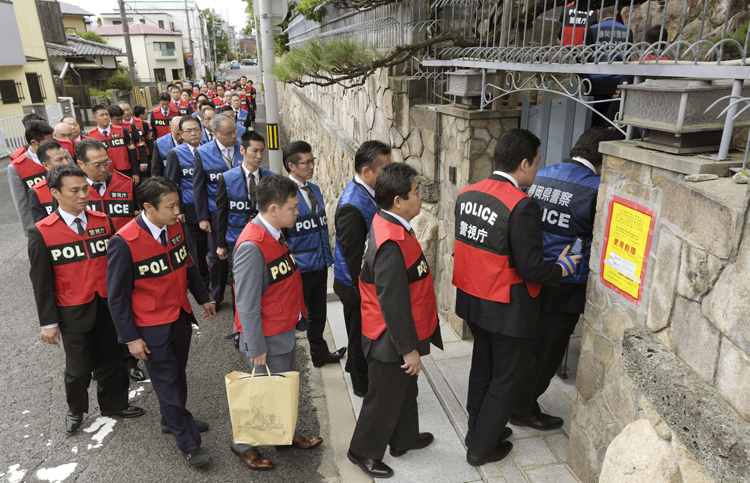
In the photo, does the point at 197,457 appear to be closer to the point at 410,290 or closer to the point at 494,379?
the point at 410,290

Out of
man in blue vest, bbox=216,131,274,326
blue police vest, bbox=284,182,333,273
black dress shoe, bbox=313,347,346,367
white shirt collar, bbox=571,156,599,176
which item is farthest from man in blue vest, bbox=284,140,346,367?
white shirt collar, bbox=571,156,599,176

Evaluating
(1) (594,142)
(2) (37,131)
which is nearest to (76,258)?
(2) (37,131)

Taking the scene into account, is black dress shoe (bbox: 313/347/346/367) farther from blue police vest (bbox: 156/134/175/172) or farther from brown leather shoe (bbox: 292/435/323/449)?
blue police vest (bbox: 156/134/175/172)

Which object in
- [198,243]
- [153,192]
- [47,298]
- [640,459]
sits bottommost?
[198,243]

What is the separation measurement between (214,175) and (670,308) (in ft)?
16.4

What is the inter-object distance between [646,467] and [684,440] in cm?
36

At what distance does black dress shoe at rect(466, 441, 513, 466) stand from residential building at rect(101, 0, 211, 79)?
7290cm

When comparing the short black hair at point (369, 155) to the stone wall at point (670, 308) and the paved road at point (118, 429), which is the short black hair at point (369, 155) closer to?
the stone wall at point (670, 308)

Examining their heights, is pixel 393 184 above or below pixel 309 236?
above

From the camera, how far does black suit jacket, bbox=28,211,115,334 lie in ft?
12.1

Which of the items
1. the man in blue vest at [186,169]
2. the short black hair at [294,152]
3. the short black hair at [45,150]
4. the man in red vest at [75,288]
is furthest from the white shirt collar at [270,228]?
the man in blue vest at [186,169]

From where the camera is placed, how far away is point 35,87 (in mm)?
22891

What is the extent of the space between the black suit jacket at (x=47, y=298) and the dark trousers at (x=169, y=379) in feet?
2.49

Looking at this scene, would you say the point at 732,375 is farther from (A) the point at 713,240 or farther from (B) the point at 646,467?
(B) the point at 646,467
